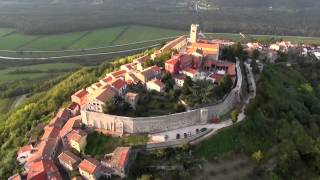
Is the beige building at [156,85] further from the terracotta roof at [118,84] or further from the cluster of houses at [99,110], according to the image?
the terracotta roof at [118,84]

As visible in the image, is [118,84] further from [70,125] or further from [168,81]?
[70,125]

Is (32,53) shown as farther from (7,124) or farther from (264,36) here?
(264,36)

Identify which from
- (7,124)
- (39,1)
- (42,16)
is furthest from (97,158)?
(39,1)

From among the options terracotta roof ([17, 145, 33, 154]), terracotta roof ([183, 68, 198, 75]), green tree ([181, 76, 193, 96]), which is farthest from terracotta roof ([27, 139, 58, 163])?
terracotta roof ([183, 68, 198, 75])

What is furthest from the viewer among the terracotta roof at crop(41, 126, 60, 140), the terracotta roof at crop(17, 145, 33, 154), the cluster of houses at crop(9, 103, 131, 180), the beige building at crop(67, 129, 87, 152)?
the terracotta roof at crop(41, 126, 60, 140)

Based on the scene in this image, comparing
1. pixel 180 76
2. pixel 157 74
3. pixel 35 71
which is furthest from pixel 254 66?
pixel 35 71

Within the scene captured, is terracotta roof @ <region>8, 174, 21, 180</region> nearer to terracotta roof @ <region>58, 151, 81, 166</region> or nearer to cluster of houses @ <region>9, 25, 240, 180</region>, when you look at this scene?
cluster of houses @ <region>9, 25, 240, 180</region>

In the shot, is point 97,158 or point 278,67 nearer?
point 97,158
